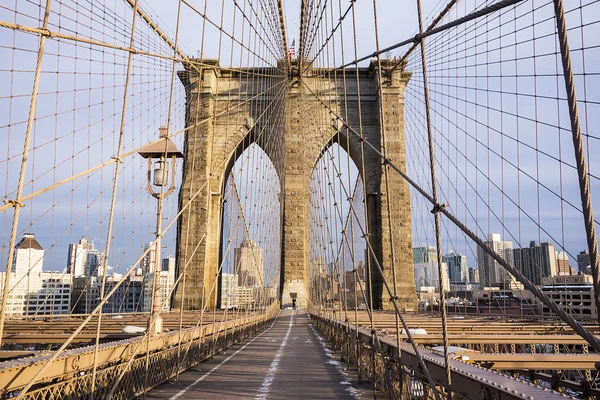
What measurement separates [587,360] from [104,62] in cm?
878

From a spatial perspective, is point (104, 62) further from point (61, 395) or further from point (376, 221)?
point (376, 221)

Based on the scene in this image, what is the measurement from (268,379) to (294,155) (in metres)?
22.2

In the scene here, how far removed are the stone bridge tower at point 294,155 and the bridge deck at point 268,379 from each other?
16208mm

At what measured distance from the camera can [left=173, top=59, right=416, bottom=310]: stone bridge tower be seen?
24.0 meters

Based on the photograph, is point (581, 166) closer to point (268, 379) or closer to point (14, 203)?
point (14, 203)

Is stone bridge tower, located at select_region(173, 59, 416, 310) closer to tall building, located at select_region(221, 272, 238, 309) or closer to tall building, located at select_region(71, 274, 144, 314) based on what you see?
tall building, located at select_region(221, 272, 238, 309)

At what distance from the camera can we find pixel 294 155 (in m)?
27.2

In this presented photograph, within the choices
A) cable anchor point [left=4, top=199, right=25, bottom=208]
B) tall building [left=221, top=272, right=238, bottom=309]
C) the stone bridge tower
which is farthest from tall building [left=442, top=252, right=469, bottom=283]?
cable anchor point [left=4, top=199, right=25, bottom=208]

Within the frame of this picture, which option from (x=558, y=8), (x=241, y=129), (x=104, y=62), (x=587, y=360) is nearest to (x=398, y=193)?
(x=241, y=129)

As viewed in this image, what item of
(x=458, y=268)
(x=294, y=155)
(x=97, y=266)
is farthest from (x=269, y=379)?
(x=458, y=268)

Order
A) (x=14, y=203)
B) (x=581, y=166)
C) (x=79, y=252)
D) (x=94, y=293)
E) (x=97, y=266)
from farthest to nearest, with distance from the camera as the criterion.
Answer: (x=94, y=293), (x=79, y=252), (x=97, y=266), (x=14, y=203), (x=581, y=166)

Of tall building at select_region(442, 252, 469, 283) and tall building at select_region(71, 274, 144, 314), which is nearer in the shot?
tall building at select_region(71, 274, 144, 314)

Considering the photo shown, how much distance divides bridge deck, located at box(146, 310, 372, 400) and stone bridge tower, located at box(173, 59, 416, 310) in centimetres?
1621

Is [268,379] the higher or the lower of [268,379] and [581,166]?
the lower
